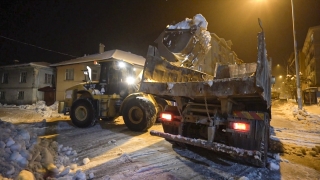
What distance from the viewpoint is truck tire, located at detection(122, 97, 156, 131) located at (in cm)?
658

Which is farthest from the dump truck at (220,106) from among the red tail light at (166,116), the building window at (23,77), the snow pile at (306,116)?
the building window at (23,77)

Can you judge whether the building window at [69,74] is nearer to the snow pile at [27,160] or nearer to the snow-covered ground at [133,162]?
the snow-covered ground at [133,162]

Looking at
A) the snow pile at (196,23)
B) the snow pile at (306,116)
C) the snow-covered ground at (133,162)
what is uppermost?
the snow pile at (196,23)

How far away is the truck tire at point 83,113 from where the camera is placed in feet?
25.9

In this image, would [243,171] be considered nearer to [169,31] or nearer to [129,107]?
[129,107]

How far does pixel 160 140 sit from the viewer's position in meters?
5.73

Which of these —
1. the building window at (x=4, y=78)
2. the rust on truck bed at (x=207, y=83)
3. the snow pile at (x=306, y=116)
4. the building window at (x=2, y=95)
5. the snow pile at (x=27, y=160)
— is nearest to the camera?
the snow pile at (x=27, y=160)

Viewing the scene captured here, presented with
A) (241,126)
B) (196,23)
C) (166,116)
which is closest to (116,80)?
(166,116)

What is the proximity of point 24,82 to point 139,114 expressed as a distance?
25.3 metres

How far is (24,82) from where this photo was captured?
81.6 ft

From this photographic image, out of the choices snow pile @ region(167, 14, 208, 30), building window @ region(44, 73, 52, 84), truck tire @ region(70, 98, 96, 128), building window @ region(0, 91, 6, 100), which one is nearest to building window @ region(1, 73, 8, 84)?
building window @ region(0, 91, 6, 100)

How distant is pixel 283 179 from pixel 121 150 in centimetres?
353

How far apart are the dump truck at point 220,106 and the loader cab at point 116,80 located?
336 centimetres

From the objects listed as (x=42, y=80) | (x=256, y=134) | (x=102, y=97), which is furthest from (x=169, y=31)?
(x=42, y=80)
